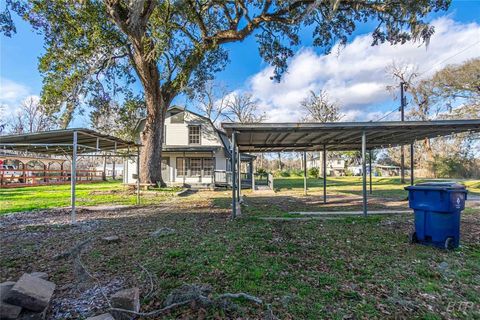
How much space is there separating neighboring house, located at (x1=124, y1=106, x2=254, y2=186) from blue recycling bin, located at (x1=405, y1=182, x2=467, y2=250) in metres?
16.4

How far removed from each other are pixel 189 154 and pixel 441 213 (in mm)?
18253

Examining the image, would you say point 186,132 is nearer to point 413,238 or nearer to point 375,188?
point 375,188

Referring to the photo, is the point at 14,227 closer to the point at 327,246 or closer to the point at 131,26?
the point at 327,246

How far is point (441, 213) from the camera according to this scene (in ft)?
15.7

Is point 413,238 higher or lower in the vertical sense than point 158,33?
lower

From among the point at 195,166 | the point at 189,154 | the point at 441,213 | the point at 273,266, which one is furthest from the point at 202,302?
the point at 195,166

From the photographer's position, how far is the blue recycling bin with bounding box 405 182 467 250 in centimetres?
470

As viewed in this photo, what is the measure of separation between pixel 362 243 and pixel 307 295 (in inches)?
103

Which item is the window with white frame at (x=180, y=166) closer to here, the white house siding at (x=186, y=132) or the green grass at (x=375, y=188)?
the white house siding at (x=186, y=132)

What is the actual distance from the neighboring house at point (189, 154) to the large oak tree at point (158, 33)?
6.01 metres

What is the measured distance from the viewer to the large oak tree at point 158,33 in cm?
1049

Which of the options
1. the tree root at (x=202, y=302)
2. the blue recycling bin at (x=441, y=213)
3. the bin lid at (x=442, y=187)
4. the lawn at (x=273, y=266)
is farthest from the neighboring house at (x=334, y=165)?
the tree root at (x=202, y=302)

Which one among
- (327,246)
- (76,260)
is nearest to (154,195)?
(76,260)

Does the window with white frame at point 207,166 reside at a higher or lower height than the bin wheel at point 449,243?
higher
